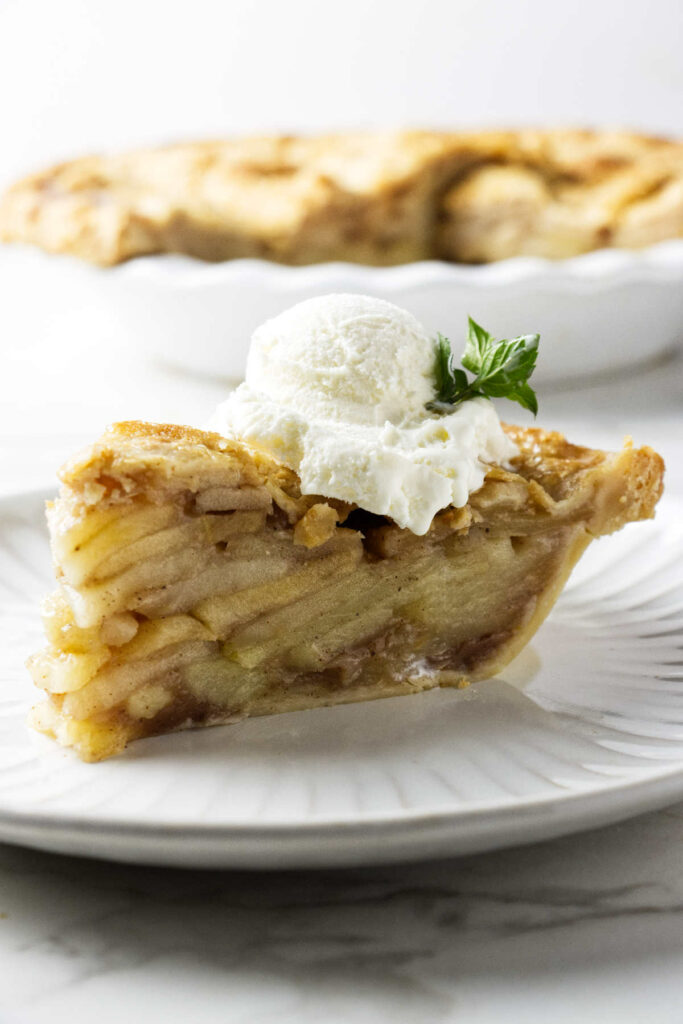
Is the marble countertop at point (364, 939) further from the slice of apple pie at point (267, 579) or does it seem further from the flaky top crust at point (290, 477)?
the flaky top crust at point (290, 477)

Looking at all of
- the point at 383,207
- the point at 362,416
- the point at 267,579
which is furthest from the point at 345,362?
the point at 383,207

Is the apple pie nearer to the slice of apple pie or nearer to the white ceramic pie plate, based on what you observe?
the white ceramic pie plate

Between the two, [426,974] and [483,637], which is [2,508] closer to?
[483,637]

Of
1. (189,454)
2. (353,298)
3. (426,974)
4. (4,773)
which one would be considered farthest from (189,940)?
(353,298)

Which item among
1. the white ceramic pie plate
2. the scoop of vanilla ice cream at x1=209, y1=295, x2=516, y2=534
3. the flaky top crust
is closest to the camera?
the flaky top crust

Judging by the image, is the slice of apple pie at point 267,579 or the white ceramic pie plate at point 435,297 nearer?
the slice of apple pie at point 267,579

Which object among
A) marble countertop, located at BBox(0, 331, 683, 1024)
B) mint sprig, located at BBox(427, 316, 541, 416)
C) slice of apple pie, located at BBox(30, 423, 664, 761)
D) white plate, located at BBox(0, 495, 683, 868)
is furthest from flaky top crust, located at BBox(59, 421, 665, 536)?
marble countertop, located at BBox(0, 331, 683, 1024)

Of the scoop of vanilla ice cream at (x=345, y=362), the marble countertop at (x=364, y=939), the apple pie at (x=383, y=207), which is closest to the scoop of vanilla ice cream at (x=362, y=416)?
the scoop of vanilla ice cream at (x=345, y=362)
